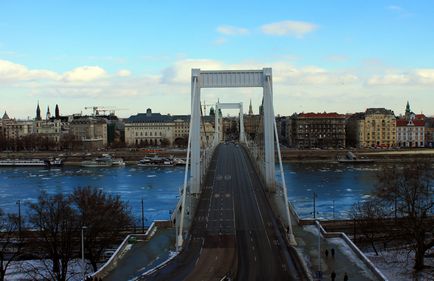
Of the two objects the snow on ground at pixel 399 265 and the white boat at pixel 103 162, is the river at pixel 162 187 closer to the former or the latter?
the white boat at pixel 103 162

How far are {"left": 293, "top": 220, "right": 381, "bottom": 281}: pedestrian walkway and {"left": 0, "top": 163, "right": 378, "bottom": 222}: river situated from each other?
51.2 feet

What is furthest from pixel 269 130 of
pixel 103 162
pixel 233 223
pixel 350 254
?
pixel 103 162

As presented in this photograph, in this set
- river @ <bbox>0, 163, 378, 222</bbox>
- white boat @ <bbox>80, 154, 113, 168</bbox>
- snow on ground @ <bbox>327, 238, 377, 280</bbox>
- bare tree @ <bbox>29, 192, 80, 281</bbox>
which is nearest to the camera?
snow on ground @ <bbox>327, 238, 377, 280</bbox>

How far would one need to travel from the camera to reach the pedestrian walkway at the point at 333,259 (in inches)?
848

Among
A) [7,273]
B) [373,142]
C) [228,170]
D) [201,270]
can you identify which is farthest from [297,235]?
[373,142]

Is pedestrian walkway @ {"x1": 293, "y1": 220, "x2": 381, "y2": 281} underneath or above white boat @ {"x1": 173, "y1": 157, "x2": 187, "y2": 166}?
above

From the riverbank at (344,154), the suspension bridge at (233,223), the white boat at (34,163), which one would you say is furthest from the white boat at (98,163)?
the suspension bridge at (233,223)

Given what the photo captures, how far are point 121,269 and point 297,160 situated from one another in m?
86.9

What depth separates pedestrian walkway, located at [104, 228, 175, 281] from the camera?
21922mm

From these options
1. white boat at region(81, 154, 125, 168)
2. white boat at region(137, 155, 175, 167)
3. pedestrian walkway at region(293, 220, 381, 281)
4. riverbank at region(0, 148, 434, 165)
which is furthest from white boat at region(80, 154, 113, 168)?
pedestrian walkway at region(293, 220, 381, 281)

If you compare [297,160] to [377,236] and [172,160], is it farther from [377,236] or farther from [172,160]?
[377,236]

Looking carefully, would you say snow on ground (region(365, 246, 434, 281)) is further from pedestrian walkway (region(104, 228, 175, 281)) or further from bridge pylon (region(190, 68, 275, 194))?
bridge pylon (region(190, 68, 275, 194))

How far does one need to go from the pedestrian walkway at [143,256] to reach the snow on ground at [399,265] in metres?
10.6

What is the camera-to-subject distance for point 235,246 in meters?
26.0
